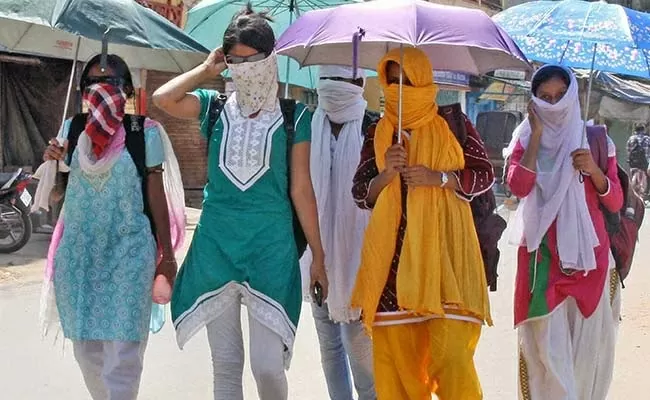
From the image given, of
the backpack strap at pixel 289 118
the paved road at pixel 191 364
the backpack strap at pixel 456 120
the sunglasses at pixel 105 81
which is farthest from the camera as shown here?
the paved road at pixel 191 364

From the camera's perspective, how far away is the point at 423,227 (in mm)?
3613

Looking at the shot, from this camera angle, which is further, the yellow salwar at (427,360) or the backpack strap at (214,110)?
the backpack strap at (214,110)

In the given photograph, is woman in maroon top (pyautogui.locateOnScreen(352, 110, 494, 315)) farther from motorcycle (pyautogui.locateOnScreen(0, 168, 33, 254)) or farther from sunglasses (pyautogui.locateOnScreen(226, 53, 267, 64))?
motorcycle (pyautogui.locateOnScreen(0, 168, 33, 254))

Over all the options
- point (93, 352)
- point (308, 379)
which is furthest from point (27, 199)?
point (93, 352)

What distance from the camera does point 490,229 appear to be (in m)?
3.87

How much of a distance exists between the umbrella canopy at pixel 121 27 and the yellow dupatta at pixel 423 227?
1.01 meters

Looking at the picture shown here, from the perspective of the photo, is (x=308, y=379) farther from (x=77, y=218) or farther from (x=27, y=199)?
(x=27, y=199)

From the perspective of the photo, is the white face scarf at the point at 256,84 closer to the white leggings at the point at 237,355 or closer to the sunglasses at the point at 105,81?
the sunglasses at the point at 105,81

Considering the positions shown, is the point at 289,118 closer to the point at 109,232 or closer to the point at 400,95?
the point at 400,95

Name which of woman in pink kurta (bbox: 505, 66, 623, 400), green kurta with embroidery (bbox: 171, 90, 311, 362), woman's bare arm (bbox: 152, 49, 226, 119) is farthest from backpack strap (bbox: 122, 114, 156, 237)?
woman in pink kurta (bbox: 505, 66, 623, 400)

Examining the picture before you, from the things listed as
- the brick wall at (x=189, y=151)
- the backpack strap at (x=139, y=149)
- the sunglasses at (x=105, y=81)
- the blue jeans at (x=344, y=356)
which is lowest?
the brick wall at (x=189, y=151)

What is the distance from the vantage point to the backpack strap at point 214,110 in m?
3.65

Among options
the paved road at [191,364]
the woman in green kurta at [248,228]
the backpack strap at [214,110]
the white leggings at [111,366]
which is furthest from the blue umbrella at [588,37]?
the white leggings at [111,366]

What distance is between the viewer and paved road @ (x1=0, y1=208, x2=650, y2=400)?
531cm
